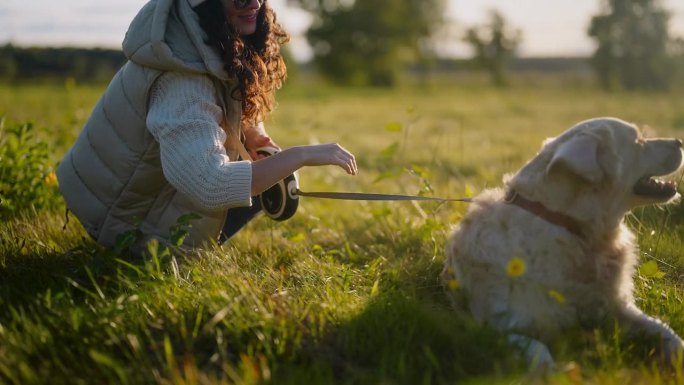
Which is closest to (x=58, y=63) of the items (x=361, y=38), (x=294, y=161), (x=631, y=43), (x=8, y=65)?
(x=8, y=65)

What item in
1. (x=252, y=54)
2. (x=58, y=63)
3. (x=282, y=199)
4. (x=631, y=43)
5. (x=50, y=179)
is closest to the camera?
(x=252, y=54)

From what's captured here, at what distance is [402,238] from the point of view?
4367 millimetres

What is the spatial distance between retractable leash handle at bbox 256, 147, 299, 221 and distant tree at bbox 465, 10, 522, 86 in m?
64.7

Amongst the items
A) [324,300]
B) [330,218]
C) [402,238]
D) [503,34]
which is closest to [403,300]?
[324,300]

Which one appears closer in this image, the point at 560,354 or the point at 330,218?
the point at 560,354

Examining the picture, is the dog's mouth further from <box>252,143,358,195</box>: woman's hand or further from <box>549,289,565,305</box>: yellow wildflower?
<box>252,143,358,195</box>: woman's hand

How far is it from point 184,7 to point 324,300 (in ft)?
5.64

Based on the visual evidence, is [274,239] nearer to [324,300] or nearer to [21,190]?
[324,300]

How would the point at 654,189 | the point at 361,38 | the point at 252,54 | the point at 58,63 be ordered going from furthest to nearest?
the point at 361,38 → the point at 58,63 → the point at 252,54 → the point at 654,189

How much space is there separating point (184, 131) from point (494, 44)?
6944 cm

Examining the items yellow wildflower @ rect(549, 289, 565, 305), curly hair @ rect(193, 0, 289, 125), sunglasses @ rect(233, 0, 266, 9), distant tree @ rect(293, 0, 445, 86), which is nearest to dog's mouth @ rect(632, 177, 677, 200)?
yellow wildflower @ rect(549, 289, 565, 305)

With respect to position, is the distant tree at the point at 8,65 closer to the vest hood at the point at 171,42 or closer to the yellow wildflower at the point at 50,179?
the yellow wildflower at the point at 50,179

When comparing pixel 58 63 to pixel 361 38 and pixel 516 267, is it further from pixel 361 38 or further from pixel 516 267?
pixel 361 38

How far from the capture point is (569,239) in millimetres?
2861
